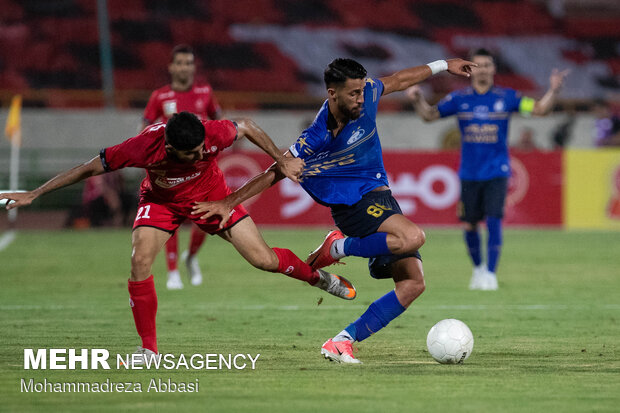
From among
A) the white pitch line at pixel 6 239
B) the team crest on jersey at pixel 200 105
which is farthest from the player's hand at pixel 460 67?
the white pitch line at pixel 6 239

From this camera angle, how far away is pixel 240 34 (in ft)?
93.2

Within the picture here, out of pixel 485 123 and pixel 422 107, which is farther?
pixel 485 123

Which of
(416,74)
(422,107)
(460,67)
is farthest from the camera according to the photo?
(422,107)

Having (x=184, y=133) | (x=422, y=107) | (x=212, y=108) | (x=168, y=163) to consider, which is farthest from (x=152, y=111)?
(x=184, y=133)

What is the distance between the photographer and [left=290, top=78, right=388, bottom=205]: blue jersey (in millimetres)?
6305

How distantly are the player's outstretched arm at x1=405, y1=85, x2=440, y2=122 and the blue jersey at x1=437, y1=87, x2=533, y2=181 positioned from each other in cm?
26

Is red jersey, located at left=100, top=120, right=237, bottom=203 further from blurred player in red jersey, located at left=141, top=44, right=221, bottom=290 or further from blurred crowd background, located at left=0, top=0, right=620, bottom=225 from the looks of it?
blurred crowd background, located at left=0, top=0, right=620, bottom=225

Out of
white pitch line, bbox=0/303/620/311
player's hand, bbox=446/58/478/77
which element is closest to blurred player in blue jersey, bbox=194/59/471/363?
player's hand, bbox=446/58/478/77

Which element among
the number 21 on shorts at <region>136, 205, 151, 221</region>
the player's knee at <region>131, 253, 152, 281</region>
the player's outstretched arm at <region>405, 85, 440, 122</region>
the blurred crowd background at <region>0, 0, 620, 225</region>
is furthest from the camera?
the blurred crowd background at <region>0, 0, 620, 225</region>

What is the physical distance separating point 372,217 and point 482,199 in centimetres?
473

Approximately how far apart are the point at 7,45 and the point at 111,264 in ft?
49.5

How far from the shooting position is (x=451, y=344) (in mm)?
6000

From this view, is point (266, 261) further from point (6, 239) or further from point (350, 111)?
point (6, 239)

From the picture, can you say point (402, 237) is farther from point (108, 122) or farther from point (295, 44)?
point (295, 44)
